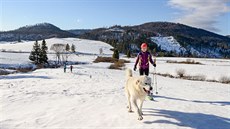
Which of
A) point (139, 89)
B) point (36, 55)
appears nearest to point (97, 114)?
point (139, 89)

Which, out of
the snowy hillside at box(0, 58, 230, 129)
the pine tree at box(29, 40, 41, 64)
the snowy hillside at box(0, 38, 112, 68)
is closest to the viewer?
the snowy hillside at box(0, 58, 230, 129)

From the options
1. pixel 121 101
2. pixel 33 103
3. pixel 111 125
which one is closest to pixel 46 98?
pixel 33 103

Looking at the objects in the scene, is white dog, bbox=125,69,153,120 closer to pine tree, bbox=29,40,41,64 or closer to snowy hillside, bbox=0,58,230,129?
snowy hillside, bbox=0,58,230,129

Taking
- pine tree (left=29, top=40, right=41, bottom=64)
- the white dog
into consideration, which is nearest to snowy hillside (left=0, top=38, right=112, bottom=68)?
pine tree (left=29, top=40, right=41, bottom=64)

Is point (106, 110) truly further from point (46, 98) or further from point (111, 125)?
point (46, 98)

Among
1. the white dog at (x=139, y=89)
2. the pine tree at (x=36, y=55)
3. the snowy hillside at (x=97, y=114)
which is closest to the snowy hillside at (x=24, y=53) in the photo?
the pine tree at (x=36, y=55)

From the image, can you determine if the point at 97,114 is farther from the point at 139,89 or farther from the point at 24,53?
the point at 24,53

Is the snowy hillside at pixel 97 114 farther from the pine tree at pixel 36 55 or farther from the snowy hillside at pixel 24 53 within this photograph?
the pine tree at pixel 36 55

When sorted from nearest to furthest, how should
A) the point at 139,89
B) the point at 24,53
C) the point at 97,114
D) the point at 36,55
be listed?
the point at 139,89 → the point at 97,114 → the point at 36,55 → the point at 24,53

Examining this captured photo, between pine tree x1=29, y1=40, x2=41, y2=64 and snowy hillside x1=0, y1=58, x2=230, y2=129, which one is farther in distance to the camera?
pine tree x1=29, y1=40, x2=41, y2=64

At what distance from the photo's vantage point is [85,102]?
1191 centimetres

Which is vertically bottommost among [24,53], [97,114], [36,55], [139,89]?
[97,114]

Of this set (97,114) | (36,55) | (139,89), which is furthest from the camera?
(36,55)

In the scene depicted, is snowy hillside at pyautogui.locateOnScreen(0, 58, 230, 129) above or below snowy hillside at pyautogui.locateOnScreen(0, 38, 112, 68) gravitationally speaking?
below
